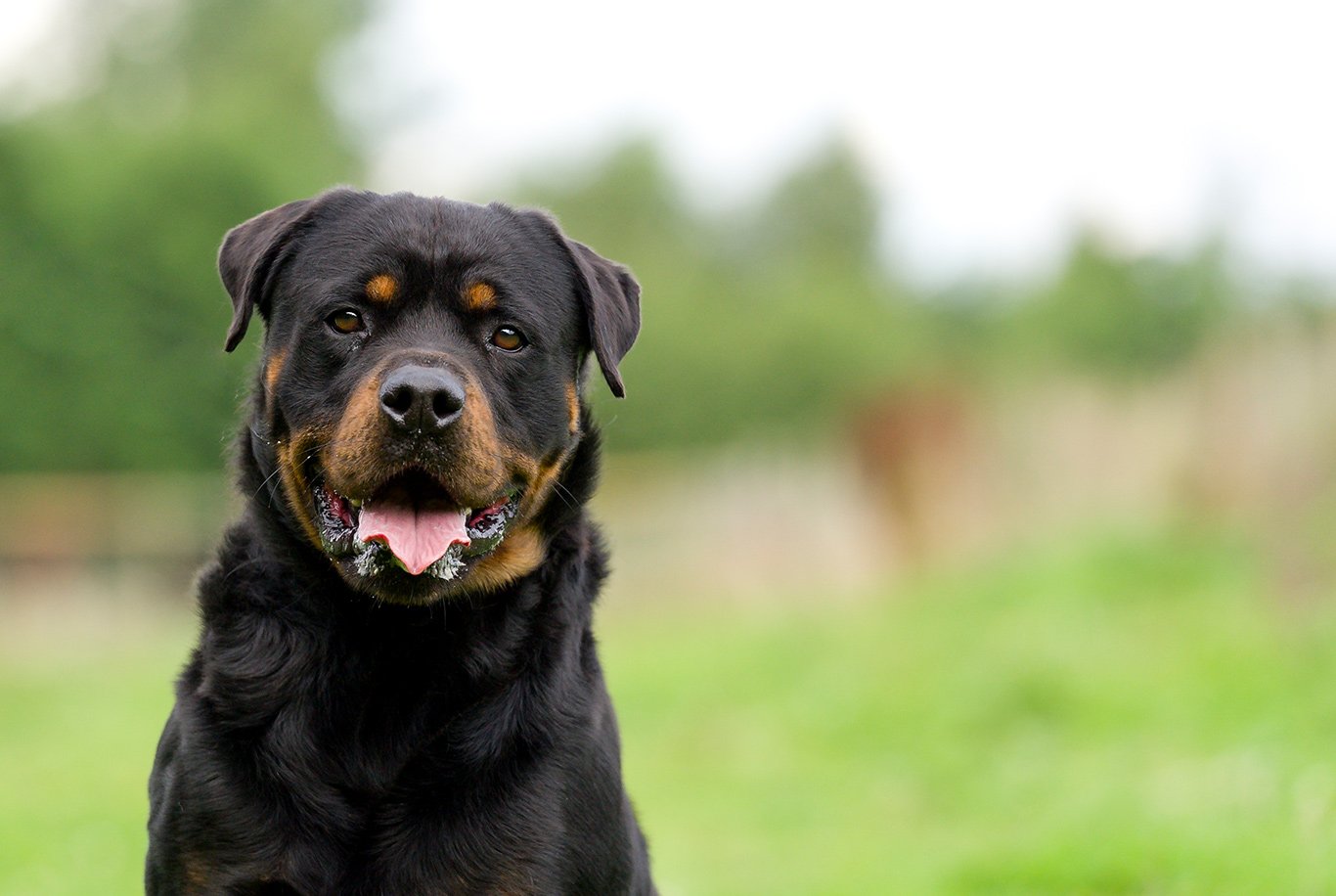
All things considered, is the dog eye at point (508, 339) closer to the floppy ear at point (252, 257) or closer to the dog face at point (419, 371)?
the dog face at point (419, 371)

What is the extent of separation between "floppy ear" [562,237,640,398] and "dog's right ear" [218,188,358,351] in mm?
681

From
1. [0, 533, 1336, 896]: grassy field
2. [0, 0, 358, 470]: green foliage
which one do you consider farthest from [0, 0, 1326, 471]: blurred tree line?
[0, 533, 1336, 896]: grassy field

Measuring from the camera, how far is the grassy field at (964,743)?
19.8 ft

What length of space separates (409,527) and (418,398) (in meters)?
0.35

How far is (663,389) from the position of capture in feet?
107

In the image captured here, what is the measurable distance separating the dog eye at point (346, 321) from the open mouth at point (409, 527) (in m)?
0.41

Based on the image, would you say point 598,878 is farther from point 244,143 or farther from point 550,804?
point 244,143

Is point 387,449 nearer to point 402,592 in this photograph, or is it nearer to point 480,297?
point 402,592

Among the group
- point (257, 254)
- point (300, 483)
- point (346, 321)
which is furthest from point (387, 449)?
point (257, 254)

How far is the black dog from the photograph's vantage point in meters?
3.56

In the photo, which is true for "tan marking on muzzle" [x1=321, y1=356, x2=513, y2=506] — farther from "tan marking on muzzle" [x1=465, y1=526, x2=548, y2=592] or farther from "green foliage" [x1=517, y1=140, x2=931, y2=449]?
"green foliage" [x1=517, y1=140, x2=931, y2=449]

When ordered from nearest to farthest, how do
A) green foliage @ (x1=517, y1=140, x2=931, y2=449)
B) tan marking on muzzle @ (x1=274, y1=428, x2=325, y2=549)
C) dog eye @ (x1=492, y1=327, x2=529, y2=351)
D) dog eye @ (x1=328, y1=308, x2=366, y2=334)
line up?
tan marking on muzzle @ (x1=274, y1=428, x2=325, y2=549)
dog eye @ (x1=328, y1=308, x2=366, y2=334)
dog eye @ (x1=492, y1=327, x2=529, y2=351)
green foliage @ (x1=517, y1=140, x2=931, y2=449)

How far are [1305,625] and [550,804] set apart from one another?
6.60 m

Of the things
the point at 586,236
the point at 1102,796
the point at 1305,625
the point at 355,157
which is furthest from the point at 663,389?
the point at 1102,796
